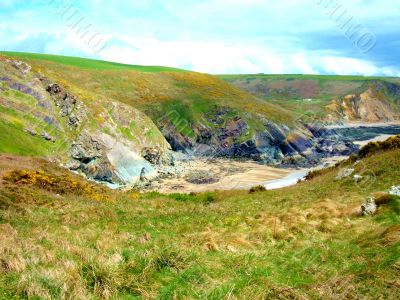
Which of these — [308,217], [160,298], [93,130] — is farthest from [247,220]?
[93,130]

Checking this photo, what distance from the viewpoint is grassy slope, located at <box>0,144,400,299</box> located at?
839 centimetres

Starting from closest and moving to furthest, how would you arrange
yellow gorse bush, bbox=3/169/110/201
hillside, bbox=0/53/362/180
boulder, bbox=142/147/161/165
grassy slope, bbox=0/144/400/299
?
grassy slope, bbox=0/144/400/299, yellow gorse bush, bbox=3/169/110/201, hillside, bbox=0/53/362/180, boulder, bbox=142/147/161/165

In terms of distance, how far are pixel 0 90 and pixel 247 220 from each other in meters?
56.0

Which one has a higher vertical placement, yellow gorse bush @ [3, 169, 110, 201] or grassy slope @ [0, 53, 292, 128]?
grassy slope @ [0, 53, 292, 128]

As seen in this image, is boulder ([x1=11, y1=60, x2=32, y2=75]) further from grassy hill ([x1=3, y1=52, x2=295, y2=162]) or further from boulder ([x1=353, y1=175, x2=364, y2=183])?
boulder ([x1=353, y1=175, x2=364, y2=183])

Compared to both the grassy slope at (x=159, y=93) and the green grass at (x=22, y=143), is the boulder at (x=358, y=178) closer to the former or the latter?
the green grass at (x=22, y=143)

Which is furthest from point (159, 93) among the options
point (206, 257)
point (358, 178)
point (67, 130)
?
point (206, 257)

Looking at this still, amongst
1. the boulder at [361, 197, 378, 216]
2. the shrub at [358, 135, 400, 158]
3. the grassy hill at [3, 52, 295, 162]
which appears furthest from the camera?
the grassy hill at [3, 52, 295, 162]

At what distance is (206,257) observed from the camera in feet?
36.0

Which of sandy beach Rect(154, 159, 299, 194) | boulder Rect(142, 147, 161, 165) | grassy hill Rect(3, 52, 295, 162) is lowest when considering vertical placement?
sandy beach Rect(154, 159, 299, 194)

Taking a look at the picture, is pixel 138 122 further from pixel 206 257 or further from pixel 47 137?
pixel 206 257

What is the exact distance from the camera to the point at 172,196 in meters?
37.3

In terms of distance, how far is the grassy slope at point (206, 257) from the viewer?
8391 mm

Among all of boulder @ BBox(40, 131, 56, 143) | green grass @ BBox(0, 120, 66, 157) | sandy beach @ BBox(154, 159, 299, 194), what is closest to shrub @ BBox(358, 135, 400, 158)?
sandy beach @ BBox(154, 159, 299, 194)
